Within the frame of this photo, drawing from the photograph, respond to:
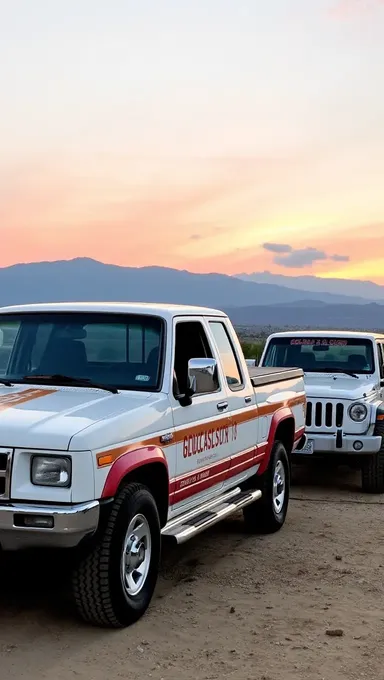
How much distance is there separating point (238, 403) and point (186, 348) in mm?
886

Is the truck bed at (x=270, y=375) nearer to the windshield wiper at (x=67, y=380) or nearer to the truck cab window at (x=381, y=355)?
the windshield wiper at (x=67, y=380)

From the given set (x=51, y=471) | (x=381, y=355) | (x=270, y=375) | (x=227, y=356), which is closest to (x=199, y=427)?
(x=227, y=356)

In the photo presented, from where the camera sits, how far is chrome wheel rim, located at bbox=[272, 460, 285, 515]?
25.7 feet

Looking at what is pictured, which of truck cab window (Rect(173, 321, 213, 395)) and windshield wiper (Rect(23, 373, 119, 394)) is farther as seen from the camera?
truck cab window (Rect(173, 321, 213, 395))

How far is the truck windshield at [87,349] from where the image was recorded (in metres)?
5.68

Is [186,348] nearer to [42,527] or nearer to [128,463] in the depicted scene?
[128,463]

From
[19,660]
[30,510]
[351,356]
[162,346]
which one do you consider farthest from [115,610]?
[351,356]

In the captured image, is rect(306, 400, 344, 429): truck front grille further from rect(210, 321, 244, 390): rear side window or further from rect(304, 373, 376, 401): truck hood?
rect(210, 321, 244, 390): rear side window

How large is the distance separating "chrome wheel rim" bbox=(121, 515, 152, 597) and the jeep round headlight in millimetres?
5188

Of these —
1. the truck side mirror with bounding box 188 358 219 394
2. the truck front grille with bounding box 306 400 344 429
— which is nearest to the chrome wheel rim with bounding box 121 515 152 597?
the truck side mirror with bounding box 188 358 219 394

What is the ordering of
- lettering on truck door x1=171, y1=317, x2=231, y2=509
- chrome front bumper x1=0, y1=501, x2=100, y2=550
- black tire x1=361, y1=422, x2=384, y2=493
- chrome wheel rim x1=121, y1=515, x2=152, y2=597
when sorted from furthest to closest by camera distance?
1. black tire x1=361, y1=422, x2=384, y2=493
2. lettering on truck door x1=171, y1=317, x2=231, y2=509
3. chrome wheel rim x1=121, y1=515, x2=152, y2=597
4. chrome front bumper x1=0, y1=501, x2=100, y2=550

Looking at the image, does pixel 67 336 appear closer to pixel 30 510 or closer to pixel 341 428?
pixel 30 510

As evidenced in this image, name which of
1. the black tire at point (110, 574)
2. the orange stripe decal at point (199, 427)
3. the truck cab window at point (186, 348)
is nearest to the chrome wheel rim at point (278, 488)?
the orange stripe decal at point (199, 427)

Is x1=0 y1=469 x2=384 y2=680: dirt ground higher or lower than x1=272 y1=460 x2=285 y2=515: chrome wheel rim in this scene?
lower
